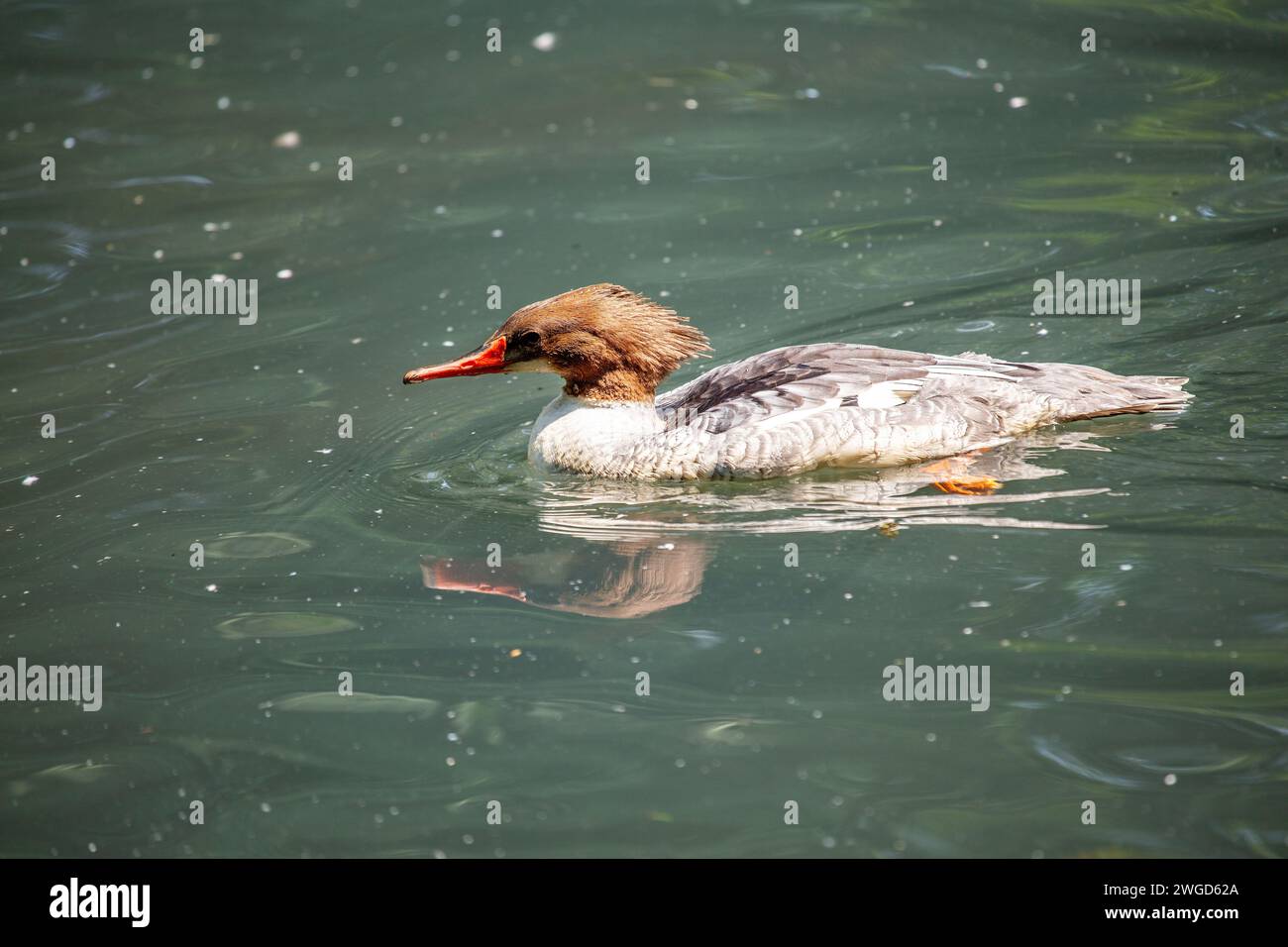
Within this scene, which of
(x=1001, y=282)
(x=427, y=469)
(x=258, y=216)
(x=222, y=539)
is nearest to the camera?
(x=222, y=539)

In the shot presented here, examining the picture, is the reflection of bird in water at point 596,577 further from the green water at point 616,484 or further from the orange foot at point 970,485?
the orange foot at point 970,485

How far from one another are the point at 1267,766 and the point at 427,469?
16.0 ft

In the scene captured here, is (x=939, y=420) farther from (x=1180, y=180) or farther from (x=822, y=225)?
(x=1180, y=180)

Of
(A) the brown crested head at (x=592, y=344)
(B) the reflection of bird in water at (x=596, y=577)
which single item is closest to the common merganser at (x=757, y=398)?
(A) the brown crested head at (x=592, y=344)

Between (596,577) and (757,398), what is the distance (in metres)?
1.47

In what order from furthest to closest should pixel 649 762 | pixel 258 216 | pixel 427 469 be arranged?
pixel 258 216
pixel 427 469
pixel 649 762

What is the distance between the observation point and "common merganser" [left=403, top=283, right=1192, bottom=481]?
757 centimetres

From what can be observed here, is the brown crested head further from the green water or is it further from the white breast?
the green water

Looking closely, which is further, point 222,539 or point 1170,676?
point 222,539

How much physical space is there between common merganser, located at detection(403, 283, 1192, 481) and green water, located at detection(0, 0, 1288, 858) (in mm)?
174

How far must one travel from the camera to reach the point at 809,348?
7949 mm

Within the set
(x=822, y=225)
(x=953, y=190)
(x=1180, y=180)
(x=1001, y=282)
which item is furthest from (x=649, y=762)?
(x=1180, y=180)

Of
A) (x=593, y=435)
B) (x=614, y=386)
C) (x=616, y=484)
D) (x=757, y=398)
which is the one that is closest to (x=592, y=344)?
(x=614, y=386)

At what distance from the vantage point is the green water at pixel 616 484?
17.7 feet
